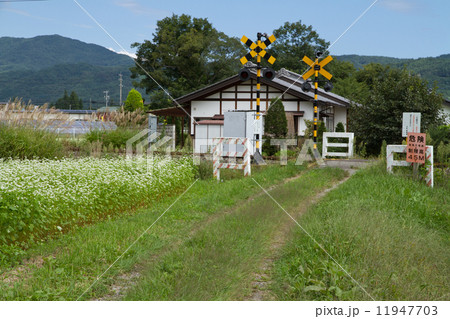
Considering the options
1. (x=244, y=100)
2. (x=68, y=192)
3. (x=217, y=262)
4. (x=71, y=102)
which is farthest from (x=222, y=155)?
(x=71, y=102)

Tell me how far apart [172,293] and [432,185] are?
355 inches

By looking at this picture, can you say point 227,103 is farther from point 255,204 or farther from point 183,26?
point 255,204

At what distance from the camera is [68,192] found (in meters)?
7.26

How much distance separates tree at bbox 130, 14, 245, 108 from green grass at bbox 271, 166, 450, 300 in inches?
1188

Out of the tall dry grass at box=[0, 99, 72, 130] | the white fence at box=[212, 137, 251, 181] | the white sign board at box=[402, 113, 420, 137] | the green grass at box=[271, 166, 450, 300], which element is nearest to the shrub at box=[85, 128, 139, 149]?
the tall dry grass at box=[0, 99, 72, 130]

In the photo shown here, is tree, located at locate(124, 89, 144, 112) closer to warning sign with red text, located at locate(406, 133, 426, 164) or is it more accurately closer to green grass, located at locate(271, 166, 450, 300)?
warning sign with red text, located at locate(406, 133, 426, 164)

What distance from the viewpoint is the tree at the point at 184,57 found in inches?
1465

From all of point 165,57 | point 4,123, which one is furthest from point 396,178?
point 165,57

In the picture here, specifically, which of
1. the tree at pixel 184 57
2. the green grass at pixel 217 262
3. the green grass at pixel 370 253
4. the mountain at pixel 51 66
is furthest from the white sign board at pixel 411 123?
the tree at pixel 184 57

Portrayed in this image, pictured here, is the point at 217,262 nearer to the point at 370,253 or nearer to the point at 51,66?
the point at 370,253

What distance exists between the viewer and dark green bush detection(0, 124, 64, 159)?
11.3m

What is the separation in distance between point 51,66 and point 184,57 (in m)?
10.4

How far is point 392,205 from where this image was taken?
8602 mm

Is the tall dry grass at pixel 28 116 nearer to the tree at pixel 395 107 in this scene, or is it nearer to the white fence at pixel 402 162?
the white fence at pixel 402 162
